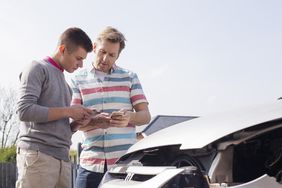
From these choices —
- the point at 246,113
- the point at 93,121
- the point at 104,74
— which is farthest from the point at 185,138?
the point at 104,74

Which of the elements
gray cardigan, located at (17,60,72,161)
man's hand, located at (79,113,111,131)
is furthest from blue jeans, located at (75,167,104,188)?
man's hand, located at (79,113,111,131)

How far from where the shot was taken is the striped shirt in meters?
2.94

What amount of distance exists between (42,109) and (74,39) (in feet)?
1.81

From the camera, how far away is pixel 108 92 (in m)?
3.02

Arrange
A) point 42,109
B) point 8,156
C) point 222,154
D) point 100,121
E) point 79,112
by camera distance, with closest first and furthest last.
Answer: point 222,154
point 42,109
point 79,112
point 100,121
point 8,156

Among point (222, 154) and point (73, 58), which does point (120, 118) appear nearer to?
point (73, 58)

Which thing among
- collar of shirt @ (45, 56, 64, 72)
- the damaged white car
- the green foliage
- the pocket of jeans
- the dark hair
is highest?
the dark hair

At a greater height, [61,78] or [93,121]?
[61,78]

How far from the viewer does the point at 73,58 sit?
2930 mm

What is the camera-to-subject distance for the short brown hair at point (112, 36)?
3.07m

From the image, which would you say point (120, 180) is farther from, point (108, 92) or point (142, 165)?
point (108, 92)

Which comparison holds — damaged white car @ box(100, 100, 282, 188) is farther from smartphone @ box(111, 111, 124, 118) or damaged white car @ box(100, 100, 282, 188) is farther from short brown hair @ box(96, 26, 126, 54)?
short brown hair @ box(96, 26, 126, 54)

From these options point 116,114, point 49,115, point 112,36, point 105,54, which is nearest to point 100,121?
point 116,114

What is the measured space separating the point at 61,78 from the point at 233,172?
Result: 1.38 metres
